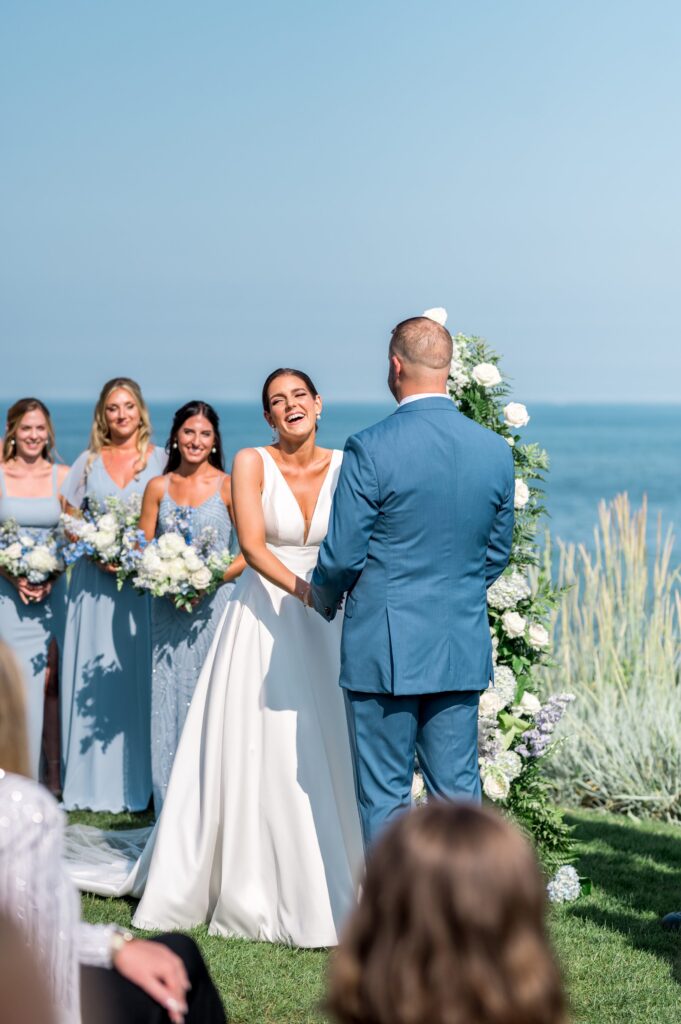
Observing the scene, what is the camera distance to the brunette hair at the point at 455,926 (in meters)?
1.71

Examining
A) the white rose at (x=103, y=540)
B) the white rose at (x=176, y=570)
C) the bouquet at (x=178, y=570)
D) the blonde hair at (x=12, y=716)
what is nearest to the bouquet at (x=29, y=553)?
the white rose at (x=103, y=540)

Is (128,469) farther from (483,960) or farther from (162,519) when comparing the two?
(483,960)

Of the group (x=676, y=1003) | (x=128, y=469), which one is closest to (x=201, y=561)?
(x=128, y=469)

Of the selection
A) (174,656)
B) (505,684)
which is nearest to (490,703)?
(505,684)

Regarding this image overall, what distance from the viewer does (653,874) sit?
6.28m

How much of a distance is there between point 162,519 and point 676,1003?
3639 millimetres

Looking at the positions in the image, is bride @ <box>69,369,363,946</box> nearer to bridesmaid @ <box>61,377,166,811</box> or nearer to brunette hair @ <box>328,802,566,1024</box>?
bridesmaid @ <box>61,377,166,811</box>

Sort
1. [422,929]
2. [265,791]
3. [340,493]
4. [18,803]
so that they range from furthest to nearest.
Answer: [265,791] < [340,493] < [18,803] < [422,929]

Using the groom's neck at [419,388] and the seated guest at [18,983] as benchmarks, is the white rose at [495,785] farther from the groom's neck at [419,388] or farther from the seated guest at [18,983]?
the seated guest at [18,983]

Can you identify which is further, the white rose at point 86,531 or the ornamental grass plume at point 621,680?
the ornamental grass plume at point 621,680

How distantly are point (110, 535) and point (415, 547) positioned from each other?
303 centimetres

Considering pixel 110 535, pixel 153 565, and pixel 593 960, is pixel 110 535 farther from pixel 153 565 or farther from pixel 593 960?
pixel 593 960

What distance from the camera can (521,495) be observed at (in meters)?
5.60

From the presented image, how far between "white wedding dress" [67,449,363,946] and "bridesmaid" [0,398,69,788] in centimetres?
263
